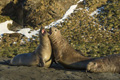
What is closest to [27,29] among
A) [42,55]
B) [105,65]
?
[42,55]

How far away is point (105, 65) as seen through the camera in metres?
5.71

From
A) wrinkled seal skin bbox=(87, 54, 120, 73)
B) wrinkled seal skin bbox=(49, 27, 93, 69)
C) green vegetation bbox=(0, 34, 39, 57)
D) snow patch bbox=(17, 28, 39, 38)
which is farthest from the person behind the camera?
snow patch bbox=(17, 28, 39, 38)

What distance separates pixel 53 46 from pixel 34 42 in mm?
8576

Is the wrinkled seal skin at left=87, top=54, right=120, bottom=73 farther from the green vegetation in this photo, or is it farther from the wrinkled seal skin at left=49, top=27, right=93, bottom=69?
the green vegetation

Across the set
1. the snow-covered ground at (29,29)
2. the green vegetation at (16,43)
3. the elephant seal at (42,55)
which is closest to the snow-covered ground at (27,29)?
the snow-covered ground at (29,29)

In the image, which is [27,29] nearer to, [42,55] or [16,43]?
[16,43]

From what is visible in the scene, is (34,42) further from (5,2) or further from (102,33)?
(5,2)

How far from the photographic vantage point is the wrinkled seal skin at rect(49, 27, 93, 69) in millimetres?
6078

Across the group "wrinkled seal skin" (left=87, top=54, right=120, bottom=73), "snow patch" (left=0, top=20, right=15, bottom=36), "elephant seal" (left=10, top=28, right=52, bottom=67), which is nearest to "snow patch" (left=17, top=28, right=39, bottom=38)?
"snow patch" (left=0, top=20, right=15, bottom=36)

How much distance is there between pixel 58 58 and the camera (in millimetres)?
6246

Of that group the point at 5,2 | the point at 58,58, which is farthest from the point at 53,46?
the point at 5,2

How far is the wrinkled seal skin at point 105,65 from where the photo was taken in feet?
18.3

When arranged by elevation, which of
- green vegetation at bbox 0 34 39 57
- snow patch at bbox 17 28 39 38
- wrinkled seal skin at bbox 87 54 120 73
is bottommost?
wrinkled seal skin at bbox 87 54 120 73

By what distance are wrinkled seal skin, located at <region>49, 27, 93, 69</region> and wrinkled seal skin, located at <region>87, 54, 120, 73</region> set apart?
38cm
